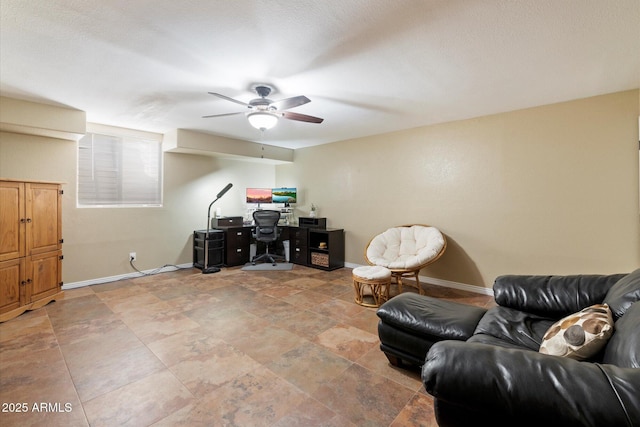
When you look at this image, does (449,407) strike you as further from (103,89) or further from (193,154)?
(193,154)

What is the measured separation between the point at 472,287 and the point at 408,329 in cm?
243

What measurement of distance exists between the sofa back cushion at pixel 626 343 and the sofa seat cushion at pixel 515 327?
419 mm

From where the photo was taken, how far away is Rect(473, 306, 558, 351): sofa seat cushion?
1.66m

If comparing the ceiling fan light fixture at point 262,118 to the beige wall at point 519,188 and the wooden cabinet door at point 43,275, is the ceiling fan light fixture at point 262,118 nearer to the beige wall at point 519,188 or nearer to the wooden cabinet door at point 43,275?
the beige wall at point 519,188

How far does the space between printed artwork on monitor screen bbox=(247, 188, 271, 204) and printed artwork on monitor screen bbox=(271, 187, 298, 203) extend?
107 mm

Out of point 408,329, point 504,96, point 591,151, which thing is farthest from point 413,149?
point 408,329

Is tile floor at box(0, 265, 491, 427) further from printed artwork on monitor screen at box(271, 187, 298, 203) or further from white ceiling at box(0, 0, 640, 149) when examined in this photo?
printed artwork on monitor screen at box(271, 187, 298, 203)

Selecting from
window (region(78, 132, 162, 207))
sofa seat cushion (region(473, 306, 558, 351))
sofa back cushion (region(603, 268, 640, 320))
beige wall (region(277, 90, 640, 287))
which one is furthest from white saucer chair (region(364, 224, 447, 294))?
window (region(78, 132, 162, 207))

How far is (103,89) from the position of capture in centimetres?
290

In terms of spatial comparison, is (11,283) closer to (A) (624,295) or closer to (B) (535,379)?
(B) (535,379)

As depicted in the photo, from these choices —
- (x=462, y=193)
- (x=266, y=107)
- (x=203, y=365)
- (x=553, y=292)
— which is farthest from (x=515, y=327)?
(x=266, y=107)

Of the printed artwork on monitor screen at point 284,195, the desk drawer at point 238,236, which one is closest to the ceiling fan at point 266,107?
the desk drawer at point 238,236

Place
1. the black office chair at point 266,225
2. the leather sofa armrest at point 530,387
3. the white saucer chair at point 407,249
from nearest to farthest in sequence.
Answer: the leather sofa armrest at point 530,387 < the white saucer chair at point 407,249 < the black office chair at point 266,225

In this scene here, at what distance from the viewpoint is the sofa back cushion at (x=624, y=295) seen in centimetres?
144
